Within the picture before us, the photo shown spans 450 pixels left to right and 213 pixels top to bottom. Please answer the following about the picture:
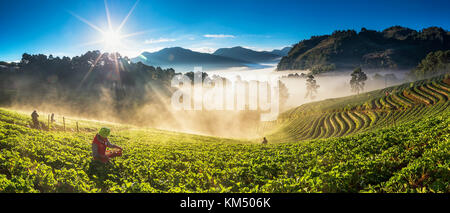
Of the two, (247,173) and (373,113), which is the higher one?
(373,113)

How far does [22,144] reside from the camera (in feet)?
39.7

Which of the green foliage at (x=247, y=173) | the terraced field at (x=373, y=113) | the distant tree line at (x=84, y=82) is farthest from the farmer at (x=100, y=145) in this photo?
the distant tree line at (x=84, y=82)

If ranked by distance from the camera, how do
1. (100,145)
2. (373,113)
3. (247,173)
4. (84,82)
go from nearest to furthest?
(247,173)
(100,145)
(373,113)
(84,82)

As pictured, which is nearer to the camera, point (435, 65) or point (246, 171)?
point (246, 171)

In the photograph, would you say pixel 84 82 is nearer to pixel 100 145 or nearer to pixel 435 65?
pixel 100 145

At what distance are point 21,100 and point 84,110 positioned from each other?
18668 mm

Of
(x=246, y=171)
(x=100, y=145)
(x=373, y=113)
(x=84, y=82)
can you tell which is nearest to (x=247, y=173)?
(x=246, y=171)

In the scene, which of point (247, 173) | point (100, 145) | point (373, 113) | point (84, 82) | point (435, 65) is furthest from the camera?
point (435, 65)

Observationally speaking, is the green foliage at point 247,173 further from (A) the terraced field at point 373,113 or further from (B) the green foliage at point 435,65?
(B) the green foliage at point 435,65

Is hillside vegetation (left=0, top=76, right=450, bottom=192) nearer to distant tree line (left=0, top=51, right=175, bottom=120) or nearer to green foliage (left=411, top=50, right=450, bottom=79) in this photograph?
distant tree line (left=0, top=51, right=175, bottom=120)

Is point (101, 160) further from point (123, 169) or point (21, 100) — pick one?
point (21, 100)

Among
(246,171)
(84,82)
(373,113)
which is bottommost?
A: (246,171)
